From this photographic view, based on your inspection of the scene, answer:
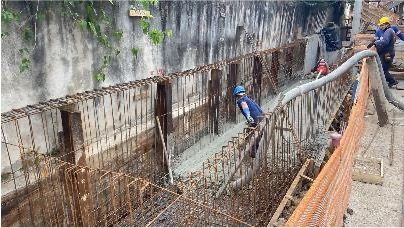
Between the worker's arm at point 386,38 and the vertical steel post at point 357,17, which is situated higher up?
the vertical steel post at point 357,17

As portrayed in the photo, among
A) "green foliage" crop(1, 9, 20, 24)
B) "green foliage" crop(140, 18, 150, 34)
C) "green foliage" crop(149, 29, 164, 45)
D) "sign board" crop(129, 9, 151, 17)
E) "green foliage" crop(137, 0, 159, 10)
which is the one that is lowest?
"green foliage" crop(149, 29, 164, 45)

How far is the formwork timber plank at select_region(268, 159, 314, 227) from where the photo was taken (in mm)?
5159

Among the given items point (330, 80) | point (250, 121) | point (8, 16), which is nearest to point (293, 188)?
point (250, 121)

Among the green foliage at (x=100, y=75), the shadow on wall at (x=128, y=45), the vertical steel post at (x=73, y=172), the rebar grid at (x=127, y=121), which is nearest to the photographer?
the shadow on wall at (x=128, y=45)

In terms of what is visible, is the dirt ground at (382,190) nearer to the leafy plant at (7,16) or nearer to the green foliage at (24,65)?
the green foliage at (24,65)

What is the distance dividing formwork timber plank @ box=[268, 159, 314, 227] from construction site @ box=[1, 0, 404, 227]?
0.9 inches

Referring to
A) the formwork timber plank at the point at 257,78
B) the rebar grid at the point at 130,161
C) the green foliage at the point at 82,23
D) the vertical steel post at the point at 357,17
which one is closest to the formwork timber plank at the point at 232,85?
the formwork timber plank at the point at 257,78

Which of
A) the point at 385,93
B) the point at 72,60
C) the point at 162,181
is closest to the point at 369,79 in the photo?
the point at 385,93

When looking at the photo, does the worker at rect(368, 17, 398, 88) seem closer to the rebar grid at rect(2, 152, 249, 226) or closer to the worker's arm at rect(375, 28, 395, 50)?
the worker's arm at rect(375, 28, 395, 50)

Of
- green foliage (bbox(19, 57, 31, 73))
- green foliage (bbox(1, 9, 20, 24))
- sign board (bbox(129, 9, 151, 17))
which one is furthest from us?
sign board (bbox(129, 9, 151, 17))

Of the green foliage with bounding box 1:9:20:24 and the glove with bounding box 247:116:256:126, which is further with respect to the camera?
the glove with bounding box 247:116:256:126

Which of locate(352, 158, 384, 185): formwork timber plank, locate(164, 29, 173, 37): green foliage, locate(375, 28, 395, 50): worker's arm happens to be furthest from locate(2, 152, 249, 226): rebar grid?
locate(375, 28, 395, 50): worker's arm

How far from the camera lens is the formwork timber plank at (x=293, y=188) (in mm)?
5159

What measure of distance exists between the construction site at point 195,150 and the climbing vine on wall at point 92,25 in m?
0.15
